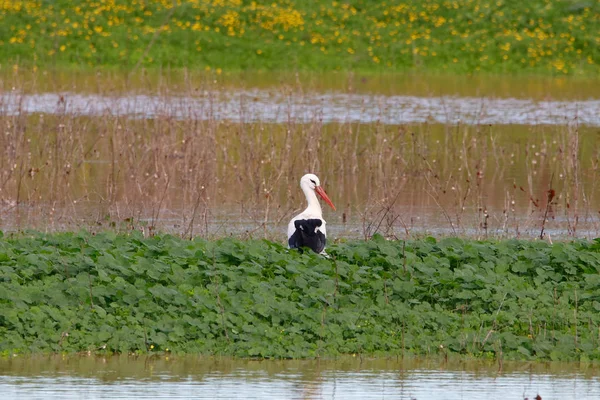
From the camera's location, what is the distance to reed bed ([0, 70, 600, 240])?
43.8ft

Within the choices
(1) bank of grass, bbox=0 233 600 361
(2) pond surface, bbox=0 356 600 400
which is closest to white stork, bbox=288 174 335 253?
(1) bank of grass, bbox=0 233 600 361

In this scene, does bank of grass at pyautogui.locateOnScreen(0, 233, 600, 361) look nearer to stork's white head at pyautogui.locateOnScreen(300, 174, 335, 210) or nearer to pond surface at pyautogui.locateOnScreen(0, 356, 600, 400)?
pond surface at pyautogui.locateOnScreen(0, 356, 600, 400)

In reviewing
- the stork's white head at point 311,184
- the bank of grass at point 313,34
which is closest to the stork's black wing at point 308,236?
the stork's white head at point 311,184

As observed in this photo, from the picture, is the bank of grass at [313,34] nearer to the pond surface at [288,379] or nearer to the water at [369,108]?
the water at [369,108]

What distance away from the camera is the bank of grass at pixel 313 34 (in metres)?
36.3

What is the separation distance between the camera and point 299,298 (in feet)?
29.6

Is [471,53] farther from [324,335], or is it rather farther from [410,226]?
[324,335]

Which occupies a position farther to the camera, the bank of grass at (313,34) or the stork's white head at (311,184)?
the bank of grass at (313,34)

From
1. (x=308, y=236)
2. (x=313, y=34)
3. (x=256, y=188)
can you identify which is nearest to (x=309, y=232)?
(x=308, y=236)

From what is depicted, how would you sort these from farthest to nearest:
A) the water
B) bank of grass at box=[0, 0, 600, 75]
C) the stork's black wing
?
1. bank of grass at box=[0, 0, 600, 75]
2. the water
3. the stork's black wing

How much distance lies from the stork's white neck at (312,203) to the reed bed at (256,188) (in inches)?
28.7

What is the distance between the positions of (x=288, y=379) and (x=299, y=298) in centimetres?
143

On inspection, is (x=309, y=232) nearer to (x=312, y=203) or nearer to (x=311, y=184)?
(x=312, y=203)

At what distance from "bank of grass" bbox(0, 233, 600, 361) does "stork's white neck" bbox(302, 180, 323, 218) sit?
0.56m
